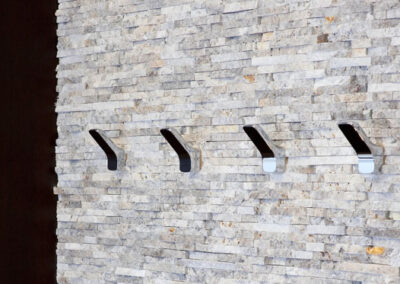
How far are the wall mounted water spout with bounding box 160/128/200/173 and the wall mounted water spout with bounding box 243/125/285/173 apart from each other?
211 mm

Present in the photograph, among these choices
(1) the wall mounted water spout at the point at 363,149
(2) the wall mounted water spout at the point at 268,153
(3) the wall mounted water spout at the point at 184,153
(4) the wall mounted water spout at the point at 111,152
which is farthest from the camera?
(4) the wall mounted water spout at the point at 111,152

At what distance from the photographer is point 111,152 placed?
2104 mm

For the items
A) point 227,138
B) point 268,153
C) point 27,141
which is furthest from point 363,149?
point 27,141

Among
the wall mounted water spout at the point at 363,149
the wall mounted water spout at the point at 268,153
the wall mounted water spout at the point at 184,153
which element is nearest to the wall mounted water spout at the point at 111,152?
the wall mounted water spout at the point at 184,153

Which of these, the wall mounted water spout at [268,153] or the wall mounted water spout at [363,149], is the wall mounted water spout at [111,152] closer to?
the wall mounted water spout at [268,153]

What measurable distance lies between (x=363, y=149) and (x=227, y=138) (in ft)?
1.31

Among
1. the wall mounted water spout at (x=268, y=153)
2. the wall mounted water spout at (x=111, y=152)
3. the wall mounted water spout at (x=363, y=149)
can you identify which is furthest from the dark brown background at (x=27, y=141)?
the wall mounted water spout at (x=363, y=149)

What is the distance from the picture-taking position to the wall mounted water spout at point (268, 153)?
182 cm

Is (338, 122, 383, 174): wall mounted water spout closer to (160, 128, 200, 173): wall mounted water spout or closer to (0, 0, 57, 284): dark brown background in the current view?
(160, 128, 200, 173): wall mounted water spout

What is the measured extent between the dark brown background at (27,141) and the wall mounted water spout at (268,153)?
28.6 inches

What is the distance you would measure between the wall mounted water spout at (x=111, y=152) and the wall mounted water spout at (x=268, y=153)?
1.51 feet

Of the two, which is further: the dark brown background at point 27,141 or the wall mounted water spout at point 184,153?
the dark brown background at point 27,141

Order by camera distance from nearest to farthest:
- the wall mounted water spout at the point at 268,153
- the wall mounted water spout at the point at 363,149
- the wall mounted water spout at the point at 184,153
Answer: the wall mounted water spout at the point at 363,149
the wall mounted water spout at the point at 268,153
the wall mounted water spout at the point at 184,153

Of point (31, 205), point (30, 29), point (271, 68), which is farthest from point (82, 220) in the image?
point (271, 68)
